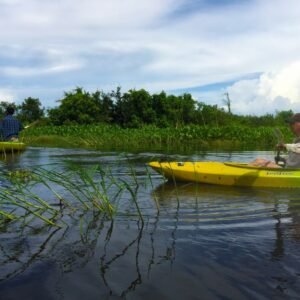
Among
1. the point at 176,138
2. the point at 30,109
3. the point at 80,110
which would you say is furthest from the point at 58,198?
the point at 30,109

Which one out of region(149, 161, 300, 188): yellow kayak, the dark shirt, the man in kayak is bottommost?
region(149, 161, 300, 188): yellow kayak

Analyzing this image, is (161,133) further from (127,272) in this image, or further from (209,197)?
(127,272)

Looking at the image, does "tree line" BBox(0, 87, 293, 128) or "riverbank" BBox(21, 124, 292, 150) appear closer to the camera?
"riverbank" BBox(21, 124, 292, 150)

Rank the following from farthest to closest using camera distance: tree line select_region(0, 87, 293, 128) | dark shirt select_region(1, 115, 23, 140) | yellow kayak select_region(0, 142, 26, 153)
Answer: tree line select_region(0, 87, 293, 128)
dark shirt select_region(1, 115, 23, 140)
yellow kayak select_region(0, 142, 26, 153)

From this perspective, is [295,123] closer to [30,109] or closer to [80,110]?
[80,110]

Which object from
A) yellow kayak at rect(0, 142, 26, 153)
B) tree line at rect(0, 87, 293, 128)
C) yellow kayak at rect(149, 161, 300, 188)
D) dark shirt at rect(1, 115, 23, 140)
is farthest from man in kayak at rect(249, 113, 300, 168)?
tree line at rect(0, 87, 293, 128)

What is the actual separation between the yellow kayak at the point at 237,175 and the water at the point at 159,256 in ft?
5.59

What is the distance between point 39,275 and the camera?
3201 mm

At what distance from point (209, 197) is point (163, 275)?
11.2 feet

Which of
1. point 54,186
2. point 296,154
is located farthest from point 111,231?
point 296,154

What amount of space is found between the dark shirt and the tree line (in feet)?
64.3

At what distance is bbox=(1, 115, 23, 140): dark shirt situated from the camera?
13013mm

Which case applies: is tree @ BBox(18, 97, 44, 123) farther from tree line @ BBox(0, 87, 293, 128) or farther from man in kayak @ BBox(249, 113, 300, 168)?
man in kayak @ BBox(249, 113, 300, 168)

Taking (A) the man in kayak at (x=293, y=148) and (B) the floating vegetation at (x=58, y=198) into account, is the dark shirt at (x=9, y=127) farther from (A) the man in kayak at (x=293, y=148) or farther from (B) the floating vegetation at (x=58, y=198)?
(A) the man in kayak at (x=293, y=148)
